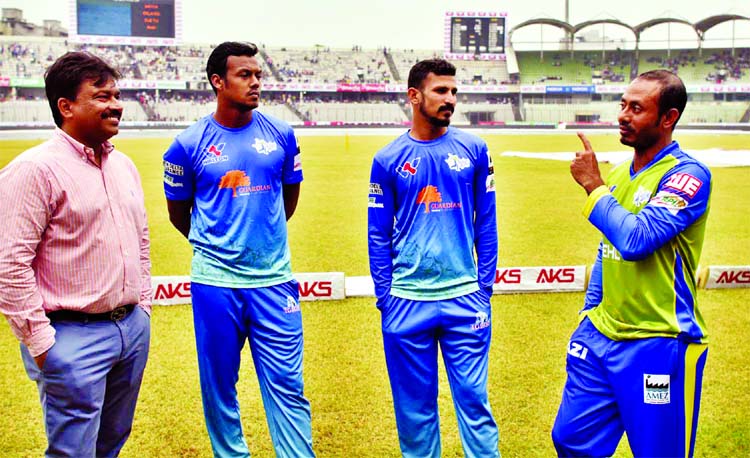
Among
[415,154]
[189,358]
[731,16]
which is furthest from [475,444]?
[731,16]

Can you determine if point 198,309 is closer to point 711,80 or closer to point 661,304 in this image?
point 661,304

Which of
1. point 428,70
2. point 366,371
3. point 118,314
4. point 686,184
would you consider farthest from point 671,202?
point 366,371

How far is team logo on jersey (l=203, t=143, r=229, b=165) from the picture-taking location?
4.79 meters

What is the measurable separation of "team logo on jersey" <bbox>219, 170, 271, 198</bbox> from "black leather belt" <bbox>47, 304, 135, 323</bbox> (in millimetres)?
1092

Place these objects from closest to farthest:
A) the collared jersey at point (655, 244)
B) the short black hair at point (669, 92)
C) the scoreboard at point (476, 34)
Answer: the collared jersey at point (655, 244) → the short black hair at point (669, 92) → the scoreboard at point (476, 34)

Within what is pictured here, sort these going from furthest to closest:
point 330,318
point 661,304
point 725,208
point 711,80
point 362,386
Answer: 1. point 711,80
2. point 725,208
3. point 330,318
4. point 362,386
5. point 661,304

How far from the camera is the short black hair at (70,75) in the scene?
3.86 m

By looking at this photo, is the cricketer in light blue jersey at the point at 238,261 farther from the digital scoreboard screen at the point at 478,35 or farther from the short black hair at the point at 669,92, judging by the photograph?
the digital scoreboard screen at the point at 478,35

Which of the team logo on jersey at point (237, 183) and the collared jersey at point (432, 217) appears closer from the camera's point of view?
the collared jersey at point (432, 217)

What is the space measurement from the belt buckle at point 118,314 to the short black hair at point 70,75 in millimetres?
1088

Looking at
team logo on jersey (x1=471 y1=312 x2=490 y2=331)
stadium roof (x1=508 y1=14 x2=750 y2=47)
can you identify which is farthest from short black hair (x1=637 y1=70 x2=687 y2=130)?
stadium roof (x1=508 y1=14 x2=750 y2=47)

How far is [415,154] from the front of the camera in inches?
185

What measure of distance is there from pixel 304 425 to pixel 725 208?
609 inches

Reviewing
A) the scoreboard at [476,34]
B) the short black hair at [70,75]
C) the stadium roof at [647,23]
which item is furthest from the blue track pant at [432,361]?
the stadium roof at [647,23]
